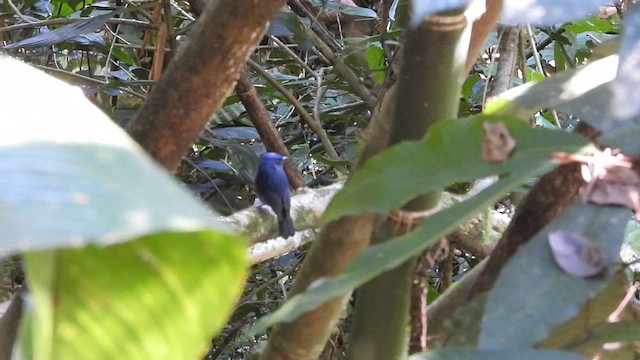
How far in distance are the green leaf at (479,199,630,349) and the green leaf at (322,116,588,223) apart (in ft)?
0.14

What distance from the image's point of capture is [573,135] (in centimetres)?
34

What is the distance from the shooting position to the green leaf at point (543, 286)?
321 mm

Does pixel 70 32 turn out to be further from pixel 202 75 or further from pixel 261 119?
pixel 202 75

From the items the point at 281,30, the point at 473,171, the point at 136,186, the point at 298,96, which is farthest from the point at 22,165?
the point at 298,96

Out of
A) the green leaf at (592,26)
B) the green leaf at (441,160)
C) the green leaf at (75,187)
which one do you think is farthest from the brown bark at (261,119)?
the green leaf at (75,187)

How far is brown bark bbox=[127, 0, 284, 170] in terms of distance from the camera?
1.49ft

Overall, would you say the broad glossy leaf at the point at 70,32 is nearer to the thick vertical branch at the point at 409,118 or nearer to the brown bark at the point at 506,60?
the brown bark at the point at 506,60

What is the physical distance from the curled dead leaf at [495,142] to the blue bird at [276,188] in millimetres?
742

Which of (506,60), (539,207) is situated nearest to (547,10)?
(539,207)

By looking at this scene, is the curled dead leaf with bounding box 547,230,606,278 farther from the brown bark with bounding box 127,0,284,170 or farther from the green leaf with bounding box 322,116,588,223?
the brown bark with bounding box 127,0,284,170

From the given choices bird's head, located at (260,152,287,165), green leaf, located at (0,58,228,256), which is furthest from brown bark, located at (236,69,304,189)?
green leaf, located at (0,58,228,256)

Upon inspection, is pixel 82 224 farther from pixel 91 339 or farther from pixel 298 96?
pixel 298 96

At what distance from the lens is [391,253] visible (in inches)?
11.7

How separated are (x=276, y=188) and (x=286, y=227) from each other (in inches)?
7.9
